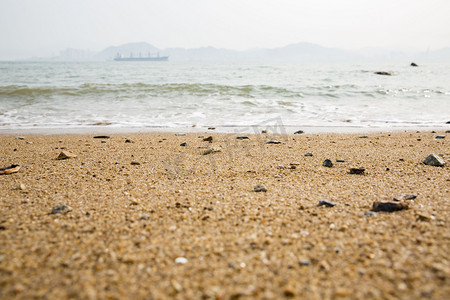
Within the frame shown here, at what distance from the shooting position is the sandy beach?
1.48m

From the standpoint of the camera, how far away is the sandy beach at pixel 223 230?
4.86ft

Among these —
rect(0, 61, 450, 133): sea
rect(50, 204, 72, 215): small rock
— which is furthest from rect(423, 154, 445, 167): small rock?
rect(50, 204, 72, 215): small rock

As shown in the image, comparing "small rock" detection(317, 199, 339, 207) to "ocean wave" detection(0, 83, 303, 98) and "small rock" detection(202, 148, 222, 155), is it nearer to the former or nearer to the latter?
"small rock" detection(202, 148, 222, 155)

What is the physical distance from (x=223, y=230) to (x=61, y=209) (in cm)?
142

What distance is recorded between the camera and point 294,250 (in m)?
1.82

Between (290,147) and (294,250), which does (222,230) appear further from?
(290,147)

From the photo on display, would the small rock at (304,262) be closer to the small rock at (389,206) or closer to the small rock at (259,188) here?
the small rock at (389,206)

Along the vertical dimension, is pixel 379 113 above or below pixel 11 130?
above

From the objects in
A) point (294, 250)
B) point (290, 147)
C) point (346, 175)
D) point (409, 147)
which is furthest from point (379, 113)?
point (294, 250)

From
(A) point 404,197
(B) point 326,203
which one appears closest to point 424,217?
(A) point 404,197

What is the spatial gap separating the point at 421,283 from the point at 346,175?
226 cm

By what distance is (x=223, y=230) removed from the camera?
2100 mm

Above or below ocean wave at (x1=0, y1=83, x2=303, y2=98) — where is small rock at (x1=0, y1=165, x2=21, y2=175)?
below

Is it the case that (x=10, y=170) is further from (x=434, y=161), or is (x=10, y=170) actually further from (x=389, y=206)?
(x=434, y=161)
